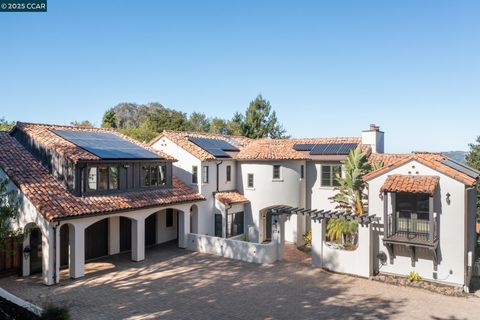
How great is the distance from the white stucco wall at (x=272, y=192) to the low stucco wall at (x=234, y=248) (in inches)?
206

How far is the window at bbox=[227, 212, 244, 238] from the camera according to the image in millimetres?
29328

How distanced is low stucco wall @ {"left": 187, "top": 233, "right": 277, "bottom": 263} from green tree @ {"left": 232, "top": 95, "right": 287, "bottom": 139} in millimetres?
43156

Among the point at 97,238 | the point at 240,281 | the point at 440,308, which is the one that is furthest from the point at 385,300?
the point at 97,238

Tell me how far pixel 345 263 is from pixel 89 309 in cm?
1329

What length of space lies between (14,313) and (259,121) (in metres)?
58.7

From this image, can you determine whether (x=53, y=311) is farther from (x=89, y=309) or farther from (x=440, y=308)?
(x=440, y=308)

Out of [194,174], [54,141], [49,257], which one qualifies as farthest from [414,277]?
[54,141]

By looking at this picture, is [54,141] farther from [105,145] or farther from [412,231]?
[412,231]

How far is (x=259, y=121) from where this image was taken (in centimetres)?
6881

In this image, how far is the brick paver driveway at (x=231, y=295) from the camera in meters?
15.8

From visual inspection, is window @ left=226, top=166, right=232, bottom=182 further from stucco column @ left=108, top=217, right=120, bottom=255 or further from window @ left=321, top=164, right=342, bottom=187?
stucco column @ left=108, top=217, right=120, bottom=255

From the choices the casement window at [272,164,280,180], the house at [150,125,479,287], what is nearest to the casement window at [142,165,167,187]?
the house at [150,125,479,287]

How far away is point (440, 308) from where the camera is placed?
17000mm

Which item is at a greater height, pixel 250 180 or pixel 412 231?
pixel 250 180
